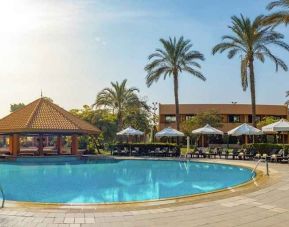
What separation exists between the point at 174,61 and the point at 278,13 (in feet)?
53.6

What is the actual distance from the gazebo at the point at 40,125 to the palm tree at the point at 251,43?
47.4 ft

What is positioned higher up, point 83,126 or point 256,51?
point 256,51

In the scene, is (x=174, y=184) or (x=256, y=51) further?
(x=256, y=51)

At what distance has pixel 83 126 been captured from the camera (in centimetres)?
3550

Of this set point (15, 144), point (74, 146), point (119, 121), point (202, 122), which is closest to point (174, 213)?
point (74, 146)

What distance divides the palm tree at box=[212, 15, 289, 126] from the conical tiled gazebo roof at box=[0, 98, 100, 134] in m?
14.4

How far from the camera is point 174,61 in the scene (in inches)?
1608

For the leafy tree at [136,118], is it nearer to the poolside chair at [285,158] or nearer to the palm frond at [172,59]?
the palm frond at [172,59]

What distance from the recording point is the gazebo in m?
32.4

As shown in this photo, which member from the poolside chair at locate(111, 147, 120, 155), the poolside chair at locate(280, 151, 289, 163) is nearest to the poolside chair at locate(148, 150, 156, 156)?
the poolside chair at locate(111, 147, 120, 155)

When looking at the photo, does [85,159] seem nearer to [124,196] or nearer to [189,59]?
[189,59]

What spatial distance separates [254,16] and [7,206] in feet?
91.9

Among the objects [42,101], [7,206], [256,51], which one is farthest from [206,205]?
[42,101]

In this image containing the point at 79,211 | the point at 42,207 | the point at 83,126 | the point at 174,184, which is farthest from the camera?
the point at 83,126
